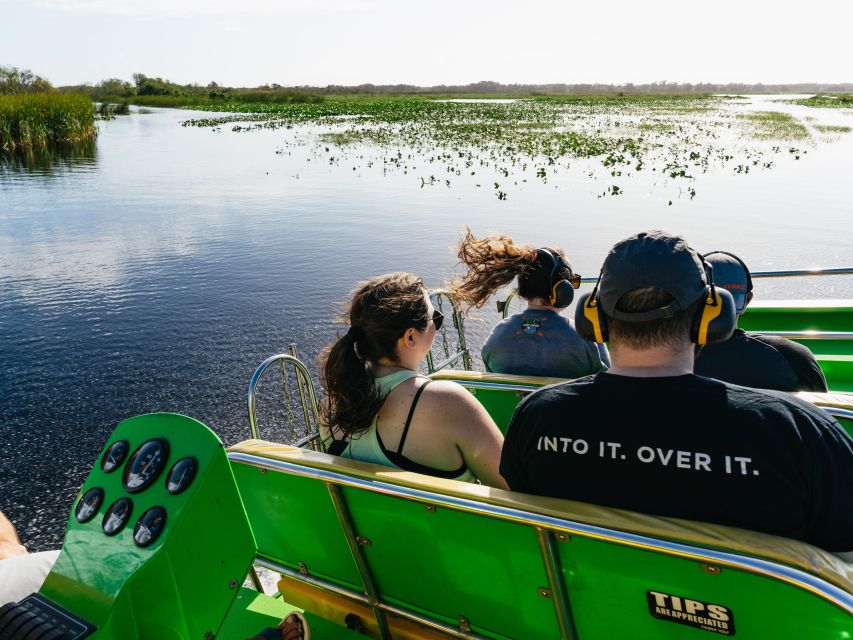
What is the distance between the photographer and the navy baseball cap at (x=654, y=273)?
1963mm

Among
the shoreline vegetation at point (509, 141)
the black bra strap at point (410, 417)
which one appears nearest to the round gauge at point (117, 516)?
the black bra strap at point (410, 417)

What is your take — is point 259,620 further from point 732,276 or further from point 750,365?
point 732,276

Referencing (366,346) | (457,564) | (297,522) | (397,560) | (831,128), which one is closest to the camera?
(457,564)

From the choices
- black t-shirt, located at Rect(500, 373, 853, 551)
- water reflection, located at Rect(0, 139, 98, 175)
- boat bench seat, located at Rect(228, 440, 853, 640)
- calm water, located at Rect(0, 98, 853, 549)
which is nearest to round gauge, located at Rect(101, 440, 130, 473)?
boat bench seat, located at Rect(228, 440, 853, 640)

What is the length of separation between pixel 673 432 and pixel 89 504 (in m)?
1.81

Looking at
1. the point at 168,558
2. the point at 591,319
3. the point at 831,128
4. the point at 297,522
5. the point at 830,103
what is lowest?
the point at 297,522

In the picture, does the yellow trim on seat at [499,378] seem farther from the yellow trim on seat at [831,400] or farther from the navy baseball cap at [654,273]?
the navy baseball cap at [654,273]

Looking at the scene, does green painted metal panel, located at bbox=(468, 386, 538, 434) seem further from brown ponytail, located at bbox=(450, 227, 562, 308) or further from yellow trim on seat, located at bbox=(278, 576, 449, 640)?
yellow trim on seat, located at bbox=(278, 576, 449, 640)

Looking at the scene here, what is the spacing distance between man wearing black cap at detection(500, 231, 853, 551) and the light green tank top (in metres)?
0.41

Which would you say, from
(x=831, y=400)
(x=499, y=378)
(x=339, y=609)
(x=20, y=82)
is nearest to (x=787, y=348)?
(x=831, y=400)

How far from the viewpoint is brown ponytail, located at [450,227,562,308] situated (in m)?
3.86

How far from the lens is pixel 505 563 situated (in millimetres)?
1986

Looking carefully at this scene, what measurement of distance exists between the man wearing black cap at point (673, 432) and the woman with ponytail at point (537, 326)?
5.12 feet

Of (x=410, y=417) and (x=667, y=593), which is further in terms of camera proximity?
(x=410, y=417)
